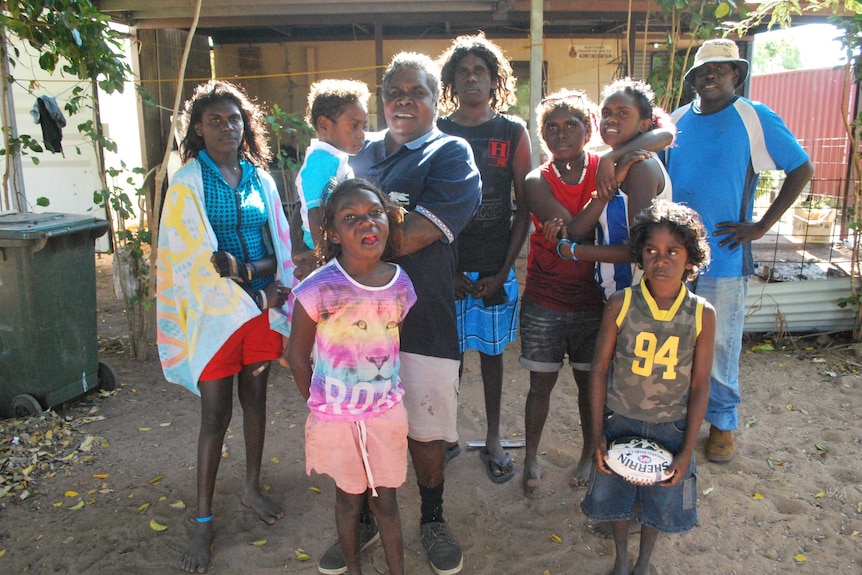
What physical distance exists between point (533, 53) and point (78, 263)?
345cm

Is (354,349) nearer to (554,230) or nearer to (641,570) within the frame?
(554,230)

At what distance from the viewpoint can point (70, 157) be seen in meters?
9.16

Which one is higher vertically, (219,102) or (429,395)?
(219,102)

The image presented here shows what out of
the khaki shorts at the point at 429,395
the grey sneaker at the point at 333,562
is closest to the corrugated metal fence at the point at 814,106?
the khaki shorts at the point at 429,395

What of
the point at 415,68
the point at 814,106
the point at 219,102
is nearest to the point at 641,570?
the point at 415,68

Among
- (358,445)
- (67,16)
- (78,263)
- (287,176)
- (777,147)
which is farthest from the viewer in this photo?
(287,176)

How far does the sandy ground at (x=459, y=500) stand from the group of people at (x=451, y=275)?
0.14 meters

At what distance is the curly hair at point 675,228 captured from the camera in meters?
2.20

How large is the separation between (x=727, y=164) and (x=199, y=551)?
2.90 meters

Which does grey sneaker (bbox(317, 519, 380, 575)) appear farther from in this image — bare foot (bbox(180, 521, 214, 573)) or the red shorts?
the red shorts

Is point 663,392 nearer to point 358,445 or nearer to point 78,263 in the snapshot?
point 358,445

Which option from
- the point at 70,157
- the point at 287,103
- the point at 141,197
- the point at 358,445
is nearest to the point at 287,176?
the point at 141,197

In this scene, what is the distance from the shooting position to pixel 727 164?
309 centimetres

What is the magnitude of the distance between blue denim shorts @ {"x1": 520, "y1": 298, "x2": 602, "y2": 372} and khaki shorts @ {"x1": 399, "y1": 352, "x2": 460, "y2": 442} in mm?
614
